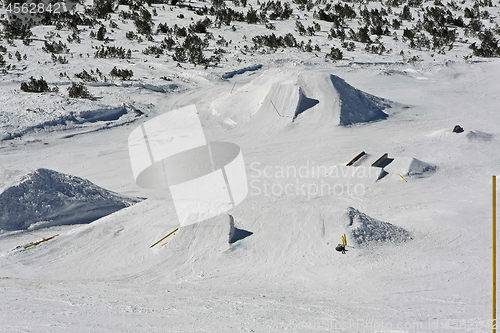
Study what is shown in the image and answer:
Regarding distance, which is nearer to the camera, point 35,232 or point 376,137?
point 35,232

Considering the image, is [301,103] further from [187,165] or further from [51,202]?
[51,202]

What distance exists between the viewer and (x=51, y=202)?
32.1ft

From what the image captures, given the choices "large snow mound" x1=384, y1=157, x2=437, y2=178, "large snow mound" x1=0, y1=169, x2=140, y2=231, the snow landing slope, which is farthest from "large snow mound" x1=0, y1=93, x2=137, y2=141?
"large snow mound" x1=384, y1=157, x2=437, y2=178

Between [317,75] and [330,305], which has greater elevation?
[317,75]

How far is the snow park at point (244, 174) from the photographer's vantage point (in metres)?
6.62

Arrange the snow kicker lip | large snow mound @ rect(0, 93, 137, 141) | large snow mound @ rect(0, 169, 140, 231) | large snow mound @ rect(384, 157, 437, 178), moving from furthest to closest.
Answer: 1. large snow mound @ rect(0, 93, 137, 141)
2. large snow mound @ rect(384, 157, 437, 178)
3. the snow kicker lip
4. large snow mound @ rect(0, 169, 140, 231)

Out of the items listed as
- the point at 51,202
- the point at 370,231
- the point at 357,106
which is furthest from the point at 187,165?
the point at 357,106

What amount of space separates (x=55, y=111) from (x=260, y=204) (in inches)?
349

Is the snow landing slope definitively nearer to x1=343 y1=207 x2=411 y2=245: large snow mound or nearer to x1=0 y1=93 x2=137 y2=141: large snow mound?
x1=0 y1=93 x2=137 y2=141: large snow mound

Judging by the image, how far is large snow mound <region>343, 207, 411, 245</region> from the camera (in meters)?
8.81

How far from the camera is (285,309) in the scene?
6324mm

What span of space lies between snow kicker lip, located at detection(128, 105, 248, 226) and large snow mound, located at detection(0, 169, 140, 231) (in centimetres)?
186

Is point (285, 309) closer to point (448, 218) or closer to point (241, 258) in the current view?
point (241, 258)

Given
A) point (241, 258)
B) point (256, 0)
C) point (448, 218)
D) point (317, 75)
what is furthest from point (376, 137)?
point (256, 0)
